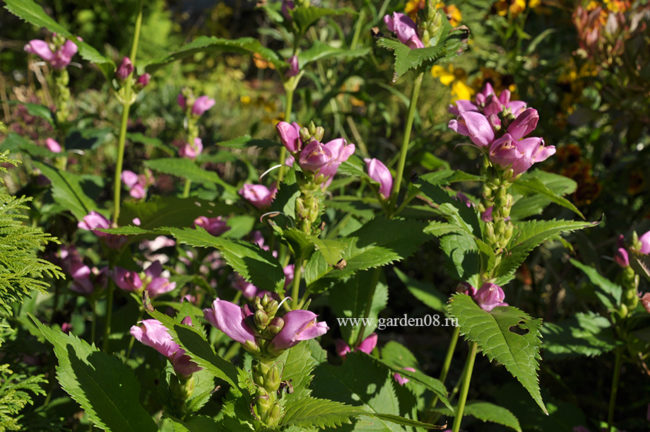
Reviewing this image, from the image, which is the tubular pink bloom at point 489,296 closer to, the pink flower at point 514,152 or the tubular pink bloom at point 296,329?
the pink flower at point 514,152

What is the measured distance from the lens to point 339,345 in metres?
1.39

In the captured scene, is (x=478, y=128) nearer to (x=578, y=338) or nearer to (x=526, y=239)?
(x=526, y=239)

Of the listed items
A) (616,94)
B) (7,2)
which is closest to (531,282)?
(616,94)

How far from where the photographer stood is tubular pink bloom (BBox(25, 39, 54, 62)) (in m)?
1.69

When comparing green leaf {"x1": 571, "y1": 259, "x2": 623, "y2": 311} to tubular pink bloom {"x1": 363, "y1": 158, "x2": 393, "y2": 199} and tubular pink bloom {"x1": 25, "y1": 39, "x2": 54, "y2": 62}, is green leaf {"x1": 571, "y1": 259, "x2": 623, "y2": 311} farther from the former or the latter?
tubular pink bloom {"x1": 25, "y1": 39, "x2": 54, "y2": 62}

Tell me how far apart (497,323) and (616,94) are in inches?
58.1

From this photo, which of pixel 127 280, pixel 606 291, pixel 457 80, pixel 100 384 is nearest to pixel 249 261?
pixel 100 384

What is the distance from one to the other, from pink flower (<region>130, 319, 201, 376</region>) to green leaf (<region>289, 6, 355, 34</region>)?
916mm

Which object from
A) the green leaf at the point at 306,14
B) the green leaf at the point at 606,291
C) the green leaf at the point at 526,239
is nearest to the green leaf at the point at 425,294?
the green leaf at the point at 606,291

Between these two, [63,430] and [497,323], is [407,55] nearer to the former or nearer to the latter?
[497,323]

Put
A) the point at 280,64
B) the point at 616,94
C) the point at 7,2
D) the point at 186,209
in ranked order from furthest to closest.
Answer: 1. the point at 616,94
2. the point at 280,64
3. the point at 186,209
4. the point at 7,2

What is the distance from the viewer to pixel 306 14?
1.55 metres

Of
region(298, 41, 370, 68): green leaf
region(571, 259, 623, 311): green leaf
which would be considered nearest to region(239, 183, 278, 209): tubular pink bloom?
region(298, 41, 370, 68): green leaf

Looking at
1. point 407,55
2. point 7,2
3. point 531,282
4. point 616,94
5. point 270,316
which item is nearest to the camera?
point 270,316
